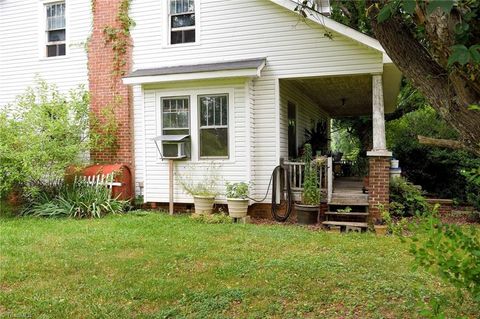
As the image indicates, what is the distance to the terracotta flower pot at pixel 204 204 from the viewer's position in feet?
28.6

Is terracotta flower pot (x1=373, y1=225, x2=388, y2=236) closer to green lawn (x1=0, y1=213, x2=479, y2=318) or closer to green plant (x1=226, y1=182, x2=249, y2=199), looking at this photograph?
green lawn (x1=0, y1=213, x2=479, y2=318)

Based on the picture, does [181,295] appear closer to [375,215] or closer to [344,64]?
[375,215]

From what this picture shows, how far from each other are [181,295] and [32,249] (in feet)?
10.5

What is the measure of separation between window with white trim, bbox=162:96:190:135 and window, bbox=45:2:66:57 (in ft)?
13.2

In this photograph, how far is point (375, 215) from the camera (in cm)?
771

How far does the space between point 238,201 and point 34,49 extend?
765 cm

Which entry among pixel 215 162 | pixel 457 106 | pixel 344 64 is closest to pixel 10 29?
pixel 215 162

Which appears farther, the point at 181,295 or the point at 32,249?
the point at 32,249

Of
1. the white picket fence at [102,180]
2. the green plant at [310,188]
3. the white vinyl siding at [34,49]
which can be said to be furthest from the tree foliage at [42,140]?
the green plant at [310,188]

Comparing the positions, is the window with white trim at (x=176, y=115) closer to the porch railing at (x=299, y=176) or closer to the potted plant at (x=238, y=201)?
the potted plant at (x=238, y=201)

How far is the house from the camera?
8.49 m

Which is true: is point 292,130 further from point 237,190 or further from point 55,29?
point 55,29

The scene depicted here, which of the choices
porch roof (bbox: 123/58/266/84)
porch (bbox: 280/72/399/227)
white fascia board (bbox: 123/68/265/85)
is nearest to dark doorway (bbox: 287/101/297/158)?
porch (bbox: 280/72/399/227)

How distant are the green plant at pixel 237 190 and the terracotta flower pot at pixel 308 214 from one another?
1.20 m
